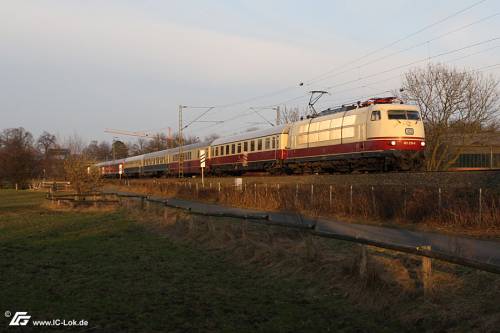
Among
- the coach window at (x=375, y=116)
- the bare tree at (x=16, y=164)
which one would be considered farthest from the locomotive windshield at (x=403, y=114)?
the bare tree at (x=16, y=164)

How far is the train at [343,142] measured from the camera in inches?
923

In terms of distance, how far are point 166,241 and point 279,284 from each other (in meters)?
6.83

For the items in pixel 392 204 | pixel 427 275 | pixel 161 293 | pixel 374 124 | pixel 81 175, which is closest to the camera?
pixel 427 275

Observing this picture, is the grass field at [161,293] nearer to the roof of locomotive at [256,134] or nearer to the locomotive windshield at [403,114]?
the locomotive windshield at [403,114]

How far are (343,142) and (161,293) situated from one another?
59.2ft

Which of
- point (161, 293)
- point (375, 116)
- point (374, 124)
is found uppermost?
point (375, 116)

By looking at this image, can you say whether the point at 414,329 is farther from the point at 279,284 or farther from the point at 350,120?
the point at 350,120

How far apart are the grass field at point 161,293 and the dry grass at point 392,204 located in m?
7.58

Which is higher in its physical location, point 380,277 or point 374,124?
point 374,124

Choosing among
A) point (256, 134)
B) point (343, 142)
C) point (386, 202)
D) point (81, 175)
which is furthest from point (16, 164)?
point (386, 202)

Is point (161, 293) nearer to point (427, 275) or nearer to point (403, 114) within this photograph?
point (427, 275)

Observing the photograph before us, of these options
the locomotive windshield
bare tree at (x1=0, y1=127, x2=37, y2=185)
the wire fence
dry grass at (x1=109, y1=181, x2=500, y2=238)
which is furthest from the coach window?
bare tree at (x1=0, y1=127, x2=37, y2=185)

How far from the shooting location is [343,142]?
82.9 feet

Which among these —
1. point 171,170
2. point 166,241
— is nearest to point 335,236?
point 166,241
